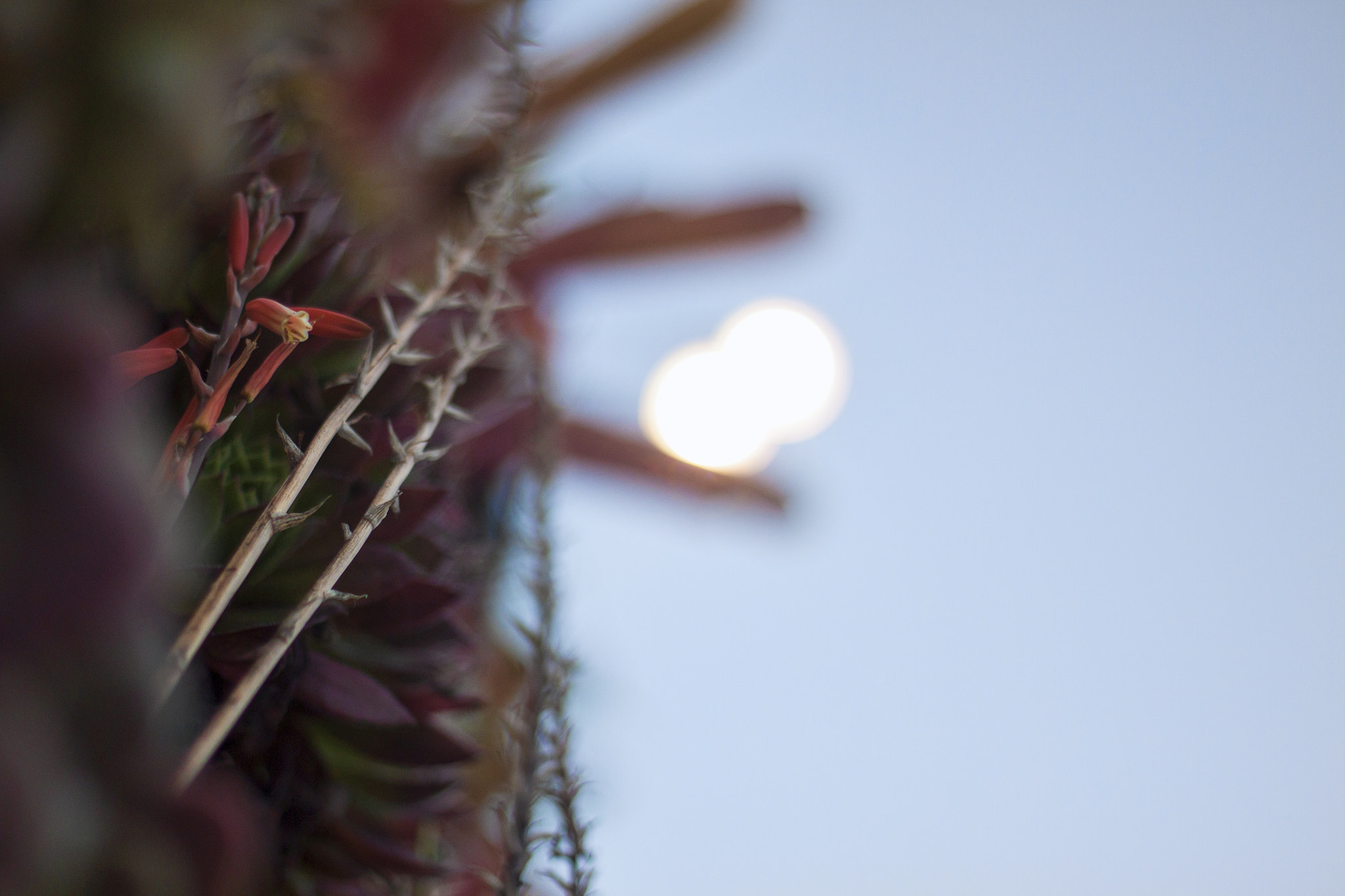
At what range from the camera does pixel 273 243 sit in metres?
0.11

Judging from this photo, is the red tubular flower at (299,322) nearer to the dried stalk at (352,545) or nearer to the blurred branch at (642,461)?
the dried stalk at (352,545)

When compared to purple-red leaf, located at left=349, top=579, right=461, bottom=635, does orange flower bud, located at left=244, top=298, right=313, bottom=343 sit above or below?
above

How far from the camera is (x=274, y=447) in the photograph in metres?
0.13

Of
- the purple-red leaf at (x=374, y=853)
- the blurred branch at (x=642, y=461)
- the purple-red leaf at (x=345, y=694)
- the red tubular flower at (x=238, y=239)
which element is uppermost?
the red tubular flower at (x=238, y=239)

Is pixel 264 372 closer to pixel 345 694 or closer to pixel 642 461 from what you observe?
pixel 345 694

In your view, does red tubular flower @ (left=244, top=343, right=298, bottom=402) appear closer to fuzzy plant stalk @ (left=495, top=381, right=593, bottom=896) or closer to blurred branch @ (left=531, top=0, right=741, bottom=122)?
fuzzy plant stalk @ (left=495, top=381, right=593, bottom=896)

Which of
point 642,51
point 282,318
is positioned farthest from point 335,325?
point 642,51

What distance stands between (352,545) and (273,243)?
4 centimetres

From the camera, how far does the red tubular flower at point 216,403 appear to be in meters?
0.09

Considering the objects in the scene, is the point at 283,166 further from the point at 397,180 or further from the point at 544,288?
the point at 544,288

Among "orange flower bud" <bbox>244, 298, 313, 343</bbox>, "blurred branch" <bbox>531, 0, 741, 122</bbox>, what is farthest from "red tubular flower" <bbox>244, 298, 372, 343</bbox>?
"blurred branch" <bbox>531, 0, 741, 122</bbox>

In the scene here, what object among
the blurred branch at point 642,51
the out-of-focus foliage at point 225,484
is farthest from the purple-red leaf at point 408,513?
the blurred branch at point 642,51

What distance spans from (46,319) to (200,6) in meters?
0.04

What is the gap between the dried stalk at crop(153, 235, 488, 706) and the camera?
0.08 meters
